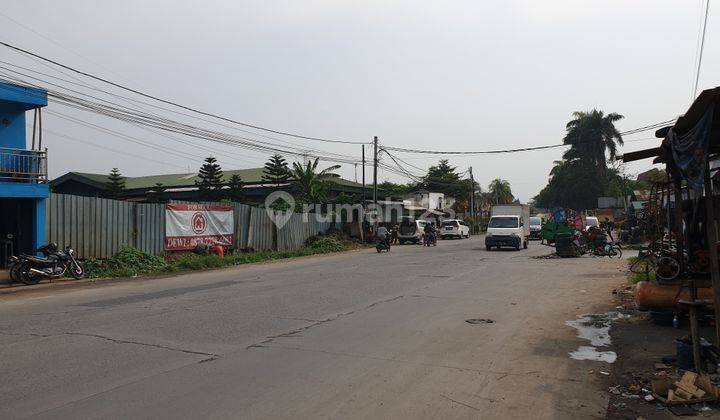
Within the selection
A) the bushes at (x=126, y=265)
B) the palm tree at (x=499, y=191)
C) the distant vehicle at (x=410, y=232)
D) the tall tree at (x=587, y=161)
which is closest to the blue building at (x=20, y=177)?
the bushes at (x=126, y=265)

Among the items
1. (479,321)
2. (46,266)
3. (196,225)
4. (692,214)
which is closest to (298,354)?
(479,321)

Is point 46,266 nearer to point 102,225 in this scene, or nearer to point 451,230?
point 102,225

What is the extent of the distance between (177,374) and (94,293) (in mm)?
8967

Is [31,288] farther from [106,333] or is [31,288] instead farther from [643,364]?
[643,364]

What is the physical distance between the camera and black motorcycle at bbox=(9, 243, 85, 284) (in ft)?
50.9

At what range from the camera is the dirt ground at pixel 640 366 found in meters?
5.17

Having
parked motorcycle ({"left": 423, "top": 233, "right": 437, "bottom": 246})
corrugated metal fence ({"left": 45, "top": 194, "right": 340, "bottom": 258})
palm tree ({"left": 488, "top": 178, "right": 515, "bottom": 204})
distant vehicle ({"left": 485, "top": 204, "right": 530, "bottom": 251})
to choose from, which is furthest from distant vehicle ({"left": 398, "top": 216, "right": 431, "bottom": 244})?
palm tree ({"left": 488, "top": 178, "right": 515, "bottom": 204})

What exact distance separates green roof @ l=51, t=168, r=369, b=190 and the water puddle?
3540cm

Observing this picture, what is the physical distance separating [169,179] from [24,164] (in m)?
31.4

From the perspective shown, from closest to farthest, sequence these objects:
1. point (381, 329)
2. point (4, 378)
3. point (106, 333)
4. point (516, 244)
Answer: point (4, 378) → point (106, 333) → point (381, 329) → point (516, 244)

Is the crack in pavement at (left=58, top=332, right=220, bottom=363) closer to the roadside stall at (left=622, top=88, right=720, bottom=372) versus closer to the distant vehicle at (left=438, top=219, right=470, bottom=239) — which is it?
the roadside stall at (left=622, top=88, right=720, bottom=372)

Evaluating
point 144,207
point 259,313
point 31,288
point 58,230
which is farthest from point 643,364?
point 144,207

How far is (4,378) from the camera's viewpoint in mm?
5914

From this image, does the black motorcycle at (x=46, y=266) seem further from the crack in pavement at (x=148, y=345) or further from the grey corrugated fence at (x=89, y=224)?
the crack in pavement at (x=148, y=345)
